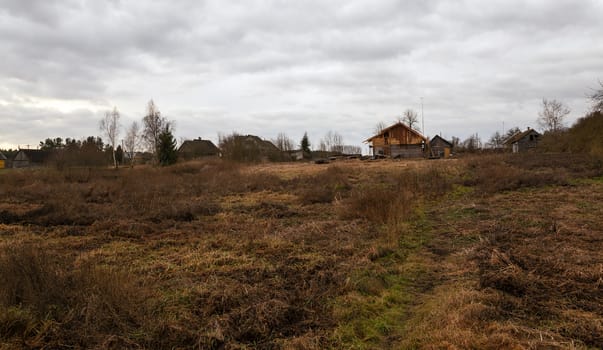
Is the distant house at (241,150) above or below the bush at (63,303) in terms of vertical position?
above

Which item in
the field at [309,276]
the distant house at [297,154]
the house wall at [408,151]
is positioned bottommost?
the field at [309,276]

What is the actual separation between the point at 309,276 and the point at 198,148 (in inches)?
2345

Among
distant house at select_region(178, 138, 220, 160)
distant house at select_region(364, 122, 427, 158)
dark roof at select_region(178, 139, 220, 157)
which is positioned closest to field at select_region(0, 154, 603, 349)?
distant house at select_region(364, 122, 427, 158)

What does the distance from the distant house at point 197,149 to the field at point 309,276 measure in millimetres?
45801

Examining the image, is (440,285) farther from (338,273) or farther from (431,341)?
(431,341)

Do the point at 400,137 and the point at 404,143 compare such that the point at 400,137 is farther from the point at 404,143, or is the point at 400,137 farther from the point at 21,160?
the point at 21,160

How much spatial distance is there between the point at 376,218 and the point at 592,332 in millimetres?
6172

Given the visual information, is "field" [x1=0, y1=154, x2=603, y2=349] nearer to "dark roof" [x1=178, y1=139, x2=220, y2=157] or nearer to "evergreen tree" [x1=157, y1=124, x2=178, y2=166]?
"evergreen tree" [x1=157, y1=124, x2=178, y2=166]

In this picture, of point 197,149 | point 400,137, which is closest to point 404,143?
point 400,137

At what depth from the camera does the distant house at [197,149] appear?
5759cm

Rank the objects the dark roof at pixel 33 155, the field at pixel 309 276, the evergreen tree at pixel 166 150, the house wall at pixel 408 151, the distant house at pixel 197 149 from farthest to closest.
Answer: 1. the dark roof at pixel 33 155
2. the distant house at pixel 197 149
3. the house wall at pixel 408 151
4. the evergreen tree at pixel 166 150
5. the field at pixel 309 276

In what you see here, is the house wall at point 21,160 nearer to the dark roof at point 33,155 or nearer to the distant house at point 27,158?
the distant house at point 27,158

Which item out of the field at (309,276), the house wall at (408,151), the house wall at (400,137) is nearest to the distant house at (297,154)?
the house wall at (400,137)

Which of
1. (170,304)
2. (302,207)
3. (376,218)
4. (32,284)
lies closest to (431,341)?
(170,304)
